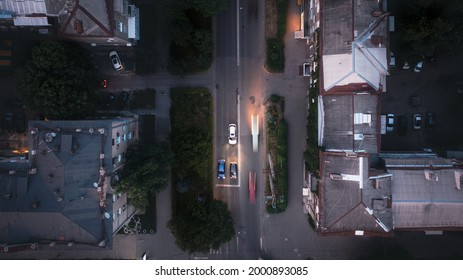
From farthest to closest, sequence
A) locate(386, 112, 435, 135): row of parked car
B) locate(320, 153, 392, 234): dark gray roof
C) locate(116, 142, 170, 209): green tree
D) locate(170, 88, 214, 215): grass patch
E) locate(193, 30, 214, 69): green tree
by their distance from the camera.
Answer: locate(386, 112, 435, 135): row of parked car, locate(170, 88, 214, 215): grass patch, locate(193, 30, 214, 69): green tree, locate(116, 142, 170, 209): green tree, locate(320, 153, 392, 234): dark gray roof

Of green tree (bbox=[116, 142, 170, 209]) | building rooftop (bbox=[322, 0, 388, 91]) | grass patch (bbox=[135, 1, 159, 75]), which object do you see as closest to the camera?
building rooftop (bbox=[322, 0, 388, 91])

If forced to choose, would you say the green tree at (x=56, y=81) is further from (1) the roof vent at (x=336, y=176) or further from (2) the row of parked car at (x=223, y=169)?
(1) the roof vent at (x=336, y=176)

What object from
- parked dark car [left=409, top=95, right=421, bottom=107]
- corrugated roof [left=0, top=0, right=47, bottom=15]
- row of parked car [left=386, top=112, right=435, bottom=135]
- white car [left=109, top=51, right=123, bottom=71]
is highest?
corrugated roof [left=0, top=0, right=47, bottom=15]

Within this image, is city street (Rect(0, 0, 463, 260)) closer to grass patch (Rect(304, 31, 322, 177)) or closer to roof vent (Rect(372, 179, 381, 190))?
grass patch (Rect(304, 31, 322, 177))

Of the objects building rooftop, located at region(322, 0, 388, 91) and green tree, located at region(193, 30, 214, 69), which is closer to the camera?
building rooftop, located at region(322, 0, 388, 91)

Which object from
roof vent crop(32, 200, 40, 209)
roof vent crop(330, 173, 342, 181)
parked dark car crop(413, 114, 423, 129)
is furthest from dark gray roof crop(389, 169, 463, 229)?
roof vent crop(32, 200, 40, 209)

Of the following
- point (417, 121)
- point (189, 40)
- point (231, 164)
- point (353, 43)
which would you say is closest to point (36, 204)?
point (231, 164)

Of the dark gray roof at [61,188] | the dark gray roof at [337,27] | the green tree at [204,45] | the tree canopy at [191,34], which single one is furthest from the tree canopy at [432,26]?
the dark gray roof at [61,188]
